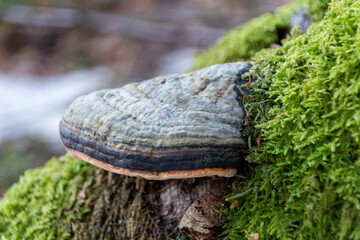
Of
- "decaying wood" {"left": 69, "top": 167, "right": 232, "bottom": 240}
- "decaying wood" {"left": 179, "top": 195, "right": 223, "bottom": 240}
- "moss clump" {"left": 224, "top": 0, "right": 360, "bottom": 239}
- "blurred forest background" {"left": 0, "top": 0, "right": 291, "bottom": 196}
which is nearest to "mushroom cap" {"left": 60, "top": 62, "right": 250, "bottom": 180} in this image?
"moss clump" {"left": 224, "top": 0, "right": 360, "bottom": 239}

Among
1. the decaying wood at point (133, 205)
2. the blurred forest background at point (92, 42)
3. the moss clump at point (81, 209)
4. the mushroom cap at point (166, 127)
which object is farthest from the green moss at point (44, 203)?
the blurred forest background at point (92, 42)

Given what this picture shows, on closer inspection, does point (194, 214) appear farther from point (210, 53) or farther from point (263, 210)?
point (210, 53)

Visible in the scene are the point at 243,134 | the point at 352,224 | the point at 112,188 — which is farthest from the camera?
the point at 112,188

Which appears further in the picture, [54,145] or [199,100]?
[54,145]

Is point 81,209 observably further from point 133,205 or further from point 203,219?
point 203,219

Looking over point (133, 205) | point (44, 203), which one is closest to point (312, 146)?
point (133, 205)

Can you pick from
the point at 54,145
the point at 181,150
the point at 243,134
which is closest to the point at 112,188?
the point at 181,150
